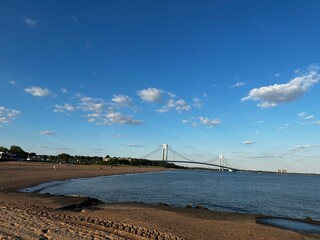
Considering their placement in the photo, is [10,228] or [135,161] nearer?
[10,228]

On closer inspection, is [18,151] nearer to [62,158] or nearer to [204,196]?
[62,158]

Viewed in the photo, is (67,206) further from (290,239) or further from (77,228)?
(290,239)

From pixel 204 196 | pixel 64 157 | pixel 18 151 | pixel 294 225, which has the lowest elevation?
pixel 294 225

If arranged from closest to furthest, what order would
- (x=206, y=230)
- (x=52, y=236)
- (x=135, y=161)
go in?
(x=52, y=236), (x=206, y=230), (x=135, y=161)

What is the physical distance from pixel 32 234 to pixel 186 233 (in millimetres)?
6193

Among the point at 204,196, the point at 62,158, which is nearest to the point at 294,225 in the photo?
the point at 204,196

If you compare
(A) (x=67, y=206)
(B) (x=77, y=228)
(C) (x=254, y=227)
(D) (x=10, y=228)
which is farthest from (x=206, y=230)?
(A) (x=67, y=206)

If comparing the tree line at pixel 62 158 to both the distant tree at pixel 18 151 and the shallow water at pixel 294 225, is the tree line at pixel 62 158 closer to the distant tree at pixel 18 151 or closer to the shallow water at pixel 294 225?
the distant tree at pixel 18 151

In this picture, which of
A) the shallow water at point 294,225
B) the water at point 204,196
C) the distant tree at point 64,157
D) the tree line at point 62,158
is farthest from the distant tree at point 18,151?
the shallow water at point 294,225

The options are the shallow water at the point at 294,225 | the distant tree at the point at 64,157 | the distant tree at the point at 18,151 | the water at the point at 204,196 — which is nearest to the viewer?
the shallow water at the point at 294,225

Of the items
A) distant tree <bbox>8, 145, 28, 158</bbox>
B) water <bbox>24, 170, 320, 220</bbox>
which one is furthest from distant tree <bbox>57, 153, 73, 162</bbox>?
water <bbox>24, 170, 320, 220</bbox>

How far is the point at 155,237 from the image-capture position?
10953 mm

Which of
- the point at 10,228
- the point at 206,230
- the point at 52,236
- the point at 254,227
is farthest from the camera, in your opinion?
the point at 254,227

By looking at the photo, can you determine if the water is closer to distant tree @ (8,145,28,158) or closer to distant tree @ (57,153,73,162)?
distant tree @ (8,145,28,158)
